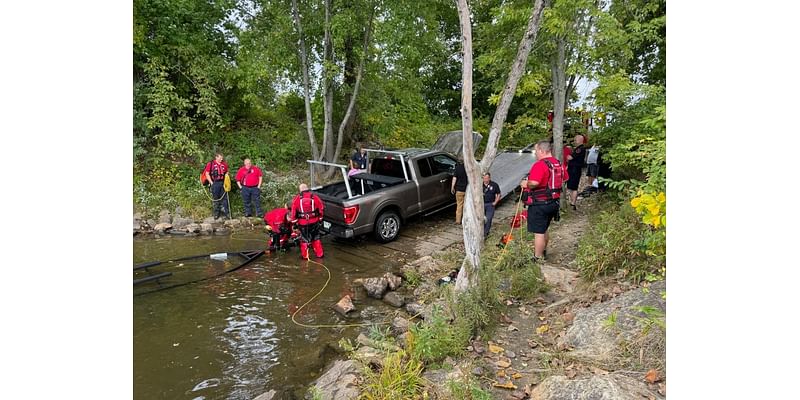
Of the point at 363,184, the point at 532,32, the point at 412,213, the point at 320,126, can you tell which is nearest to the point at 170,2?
the point at 320,126

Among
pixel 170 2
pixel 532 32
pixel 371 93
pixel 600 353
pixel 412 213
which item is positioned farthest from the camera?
pixel 371 93

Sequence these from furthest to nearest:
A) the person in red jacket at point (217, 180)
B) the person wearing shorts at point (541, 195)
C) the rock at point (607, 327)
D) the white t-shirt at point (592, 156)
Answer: the white t-shirt at point (592, 156) → the person in red jacket at point (217, 180) → the person wearing shorts at point (541, 195) → the rock at point (607, 327)

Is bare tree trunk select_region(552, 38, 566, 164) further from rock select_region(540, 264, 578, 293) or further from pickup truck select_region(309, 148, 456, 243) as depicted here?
rock select_region(540, 264, 578, 293)

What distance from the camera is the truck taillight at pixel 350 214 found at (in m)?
8.37

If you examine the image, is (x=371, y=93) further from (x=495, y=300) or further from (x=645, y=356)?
(x=645, y=356)

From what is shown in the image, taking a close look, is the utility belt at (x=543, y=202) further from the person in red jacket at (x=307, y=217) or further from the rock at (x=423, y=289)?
the person in red jacket at (x=307, y=217)

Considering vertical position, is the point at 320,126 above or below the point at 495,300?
→ above

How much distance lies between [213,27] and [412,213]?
8505 mm

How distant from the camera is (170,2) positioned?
11.9 m

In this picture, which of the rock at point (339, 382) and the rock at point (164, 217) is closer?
the rock at point (339, 382)

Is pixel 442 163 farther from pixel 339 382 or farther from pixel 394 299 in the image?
pixel 339 382

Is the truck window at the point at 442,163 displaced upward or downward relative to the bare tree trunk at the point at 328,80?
downward

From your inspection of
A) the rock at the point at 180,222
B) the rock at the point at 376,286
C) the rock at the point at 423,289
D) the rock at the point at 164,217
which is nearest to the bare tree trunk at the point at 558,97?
the rock at the point at 423,289

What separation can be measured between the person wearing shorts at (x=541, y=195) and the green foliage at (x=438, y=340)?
2324 mm
